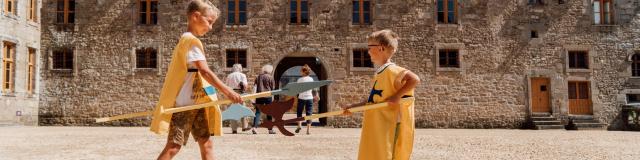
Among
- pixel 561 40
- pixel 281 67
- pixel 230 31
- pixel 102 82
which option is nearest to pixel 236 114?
pixel 230 31

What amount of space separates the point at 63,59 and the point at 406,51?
33.7 ft

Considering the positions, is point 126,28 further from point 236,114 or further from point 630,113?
point 630,113

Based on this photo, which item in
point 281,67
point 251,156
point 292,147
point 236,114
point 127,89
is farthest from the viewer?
point 281,67

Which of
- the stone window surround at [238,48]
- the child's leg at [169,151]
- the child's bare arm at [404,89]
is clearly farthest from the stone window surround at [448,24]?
the child's leg at [169,151]

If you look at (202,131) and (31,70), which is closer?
(202,131)

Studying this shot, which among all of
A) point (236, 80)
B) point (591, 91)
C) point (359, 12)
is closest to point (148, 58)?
point (359, 12)

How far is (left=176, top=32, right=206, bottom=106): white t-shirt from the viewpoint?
340 centimetres

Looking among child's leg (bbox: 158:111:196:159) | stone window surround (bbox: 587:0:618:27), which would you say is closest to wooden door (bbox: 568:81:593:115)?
stone window surround (bbox: 587:0:618:27)

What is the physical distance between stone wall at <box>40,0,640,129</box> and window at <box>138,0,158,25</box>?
30 cm

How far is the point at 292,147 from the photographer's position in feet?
25.0

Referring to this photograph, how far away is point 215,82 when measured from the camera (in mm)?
3299

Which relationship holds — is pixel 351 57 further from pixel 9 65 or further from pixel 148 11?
pixel 9 65

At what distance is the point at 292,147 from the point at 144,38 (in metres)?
9.96

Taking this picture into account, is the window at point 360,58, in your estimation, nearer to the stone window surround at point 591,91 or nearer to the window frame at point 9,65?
the stone window surround at point 591,91
